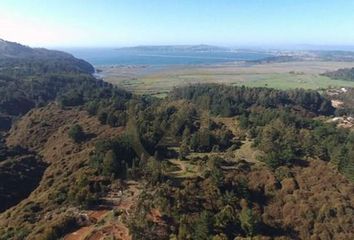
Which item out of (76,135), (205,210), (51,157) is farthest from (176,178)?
(51,157)

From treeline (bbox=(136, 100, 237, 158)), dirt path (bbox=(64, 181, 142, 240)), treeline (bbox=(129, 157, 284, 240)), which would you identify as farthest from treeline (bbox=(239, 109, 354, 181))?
dirt path (bbox=(64, 181, 142, 240))

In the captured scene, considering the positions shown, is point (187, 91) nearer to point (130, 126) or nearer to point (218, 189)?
point (130, 126)

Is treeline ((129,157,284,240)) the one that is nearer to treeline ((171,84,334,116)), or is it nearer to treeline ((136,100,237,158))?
treeline ((136,100,237,158))

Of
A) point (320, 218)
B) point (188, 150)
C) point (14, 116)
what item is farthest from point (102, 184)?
point (14, 116)

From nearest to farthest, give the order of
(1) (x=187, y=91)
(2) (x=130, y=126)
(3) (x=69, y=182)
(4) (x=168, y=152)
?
(3) (x=69, y=182) → (4) (x=168, y=152) → (2) (x=130, y=126) → (1) (x=187, y=91)

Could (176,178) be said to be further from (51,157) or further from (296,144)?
(51,157)
